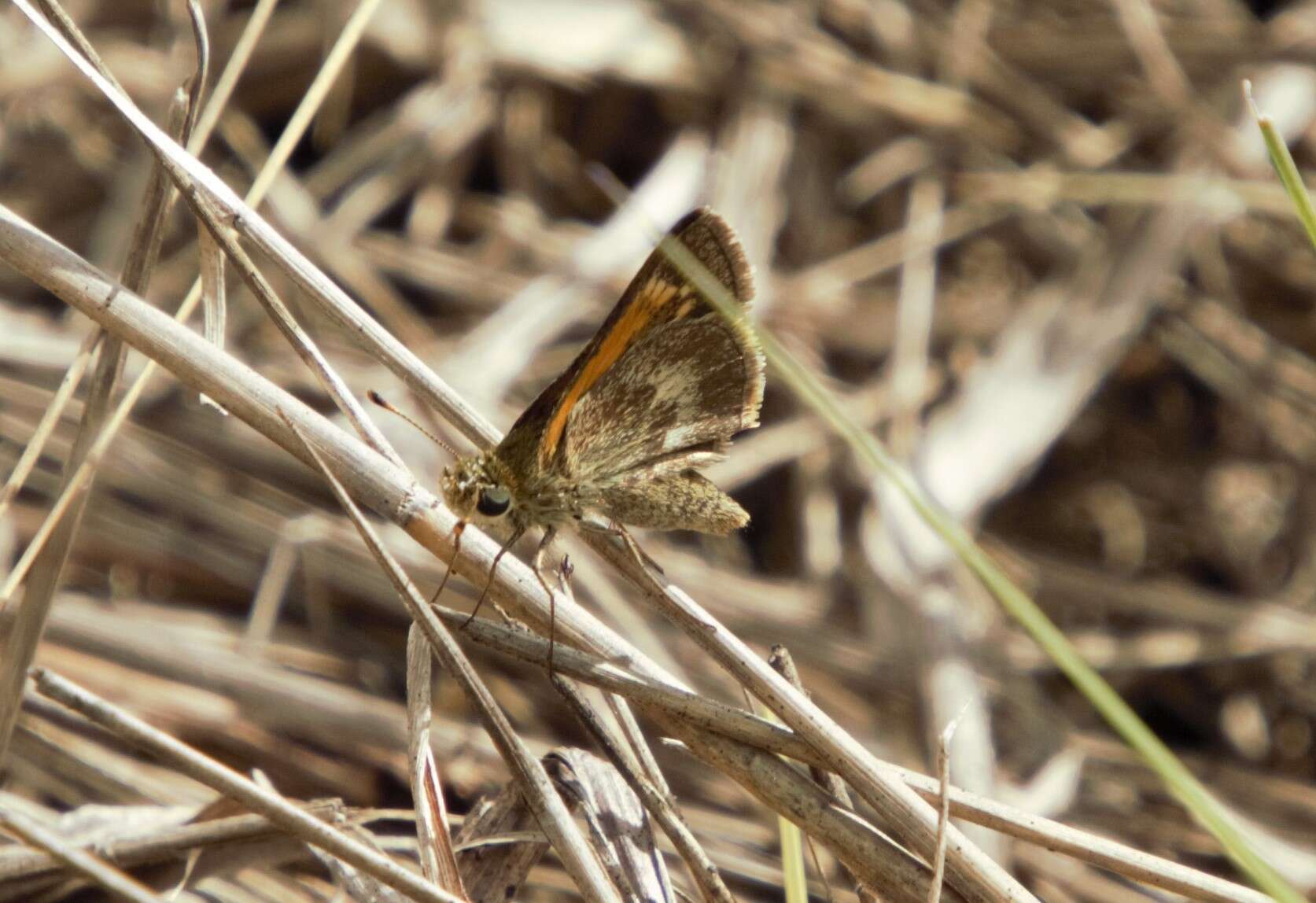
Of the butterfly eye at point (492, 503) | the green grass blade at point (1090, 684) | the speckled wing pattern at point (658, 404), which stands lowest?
the green grass blade at point (1090, 684)

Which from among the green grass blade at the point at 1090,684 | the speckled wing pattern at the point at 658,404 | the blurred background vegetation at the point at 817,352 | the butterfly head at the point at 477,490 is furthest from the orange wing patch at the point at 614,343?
the blurred background vegetation at the point at 817,352

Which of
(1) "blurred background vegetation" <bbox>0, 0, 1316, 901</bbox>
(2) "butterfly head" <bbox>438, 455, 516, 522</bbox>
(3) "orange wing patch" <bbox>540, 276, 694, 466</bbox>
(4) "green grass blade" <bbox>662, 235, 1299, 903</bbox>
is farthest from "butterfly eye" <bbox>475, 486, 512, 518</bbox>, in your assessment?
(1) "blurred background vegetation" <bbox>0, 0, 1316, 901</bbox>

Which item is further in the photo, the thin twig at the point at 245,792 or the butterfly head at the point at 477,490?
the butterfly head at the point at 477,490

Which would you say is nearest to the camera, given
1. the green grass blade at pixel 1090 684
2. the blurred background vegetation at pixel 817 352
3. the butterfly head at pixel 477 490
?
the green grass blade at pixel 1090 684

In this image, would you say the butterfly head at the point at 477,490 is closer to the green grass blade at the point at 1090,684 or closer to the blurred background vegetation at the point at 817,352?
the green grass blade at the point at 1090,684

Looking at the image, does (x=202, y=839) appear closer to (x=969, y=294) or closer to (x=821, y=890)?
(x=821, y=890)

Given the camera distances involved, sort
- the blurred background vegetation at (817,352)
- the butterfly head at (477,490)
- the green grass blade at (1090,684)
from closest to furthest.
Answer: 1. the green grass blade at (1090,684)
2. the butterfly head at (477,490)
3. the blurred background vegetation at (817,352)

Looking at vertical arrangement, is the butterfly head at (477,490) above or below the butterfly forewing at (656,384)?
below

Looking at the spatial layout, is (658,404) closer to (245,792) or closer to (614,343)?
(614,343)

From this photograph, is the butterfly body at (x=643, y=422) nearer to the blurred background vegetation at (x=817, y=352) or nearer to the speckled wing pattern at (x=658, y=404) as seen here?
the speckled wing pattern at (x=658, y=404)
